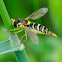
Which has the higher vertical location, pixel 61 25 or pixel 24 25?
pixel 24 25

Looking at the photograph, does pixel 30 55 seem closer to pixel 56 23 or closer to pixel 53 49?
pixel 53 49

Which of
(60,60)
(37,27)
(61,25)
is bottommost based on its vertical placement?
(60,60)

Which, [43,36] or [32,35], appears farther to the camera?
[43,36]

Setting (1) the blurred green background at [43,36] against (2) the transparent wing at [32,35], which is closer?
(2) the transparent wing at [32,35]

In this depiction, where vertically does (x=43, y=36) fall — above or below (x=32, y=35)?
below

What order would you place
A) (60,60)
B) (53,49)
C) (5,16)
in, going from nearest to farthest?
(5,16)
(60,60)
(53,49)

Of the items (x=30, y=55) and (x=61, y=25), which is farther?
(x=30, y=55)

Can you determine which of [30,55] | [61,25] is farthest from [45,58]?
[61,25]

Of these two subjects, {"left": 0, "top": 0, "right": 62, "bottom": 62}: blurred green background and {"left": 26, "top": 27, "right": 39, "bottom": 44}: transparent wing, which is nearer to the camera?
{"left": 26, "top": 27, "right": 39, "bottom": 44}: transparent wing
